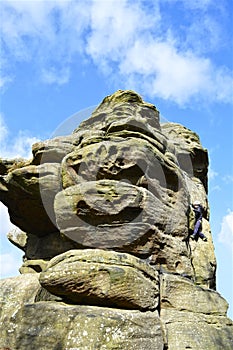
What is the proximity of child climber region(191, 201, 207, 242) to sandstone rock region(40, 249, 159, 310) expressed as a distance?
4.61 m

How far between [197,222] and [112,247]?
4.27 meters

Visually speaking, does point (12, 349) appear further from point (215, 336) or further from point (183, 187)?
point (183, 187)

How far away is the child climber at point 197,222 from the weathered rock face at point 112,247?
22cm

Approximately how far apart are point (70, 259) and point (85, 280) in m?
0.74

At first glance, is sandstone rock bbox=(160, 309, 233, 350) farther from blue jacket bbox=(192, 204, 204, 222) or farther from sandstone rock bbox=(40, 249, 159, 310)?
blue jacket bbox=(192, 204, 204, 222)

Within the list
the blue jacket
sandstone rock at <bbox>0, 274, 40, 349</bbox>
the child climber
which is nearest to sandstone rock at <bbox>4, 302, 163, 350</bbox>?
sandstone rock at <bbox>0, 274, 40, 349</bbox>

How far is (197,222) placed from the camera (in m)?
13.6

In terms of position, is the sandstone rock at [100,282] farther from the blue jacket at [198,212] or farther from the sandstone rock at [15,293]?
the blue jacket at [198,212]

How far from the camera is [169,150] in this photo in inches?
569

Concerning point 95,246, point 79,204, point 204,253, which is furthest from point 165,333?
point 204,253

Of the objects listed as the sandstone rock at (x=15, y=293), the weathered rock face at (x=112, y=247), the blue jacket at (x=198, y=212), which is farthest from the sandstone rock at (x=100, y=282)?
the blue jacket at (x=198, y=212)

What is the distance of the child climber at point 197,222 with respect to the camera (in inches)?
524

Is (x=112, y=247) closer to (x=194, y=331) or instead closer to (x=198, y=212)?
(x=194, y=331)

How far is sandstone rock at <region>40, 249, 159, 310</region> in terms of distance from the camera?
861cm
